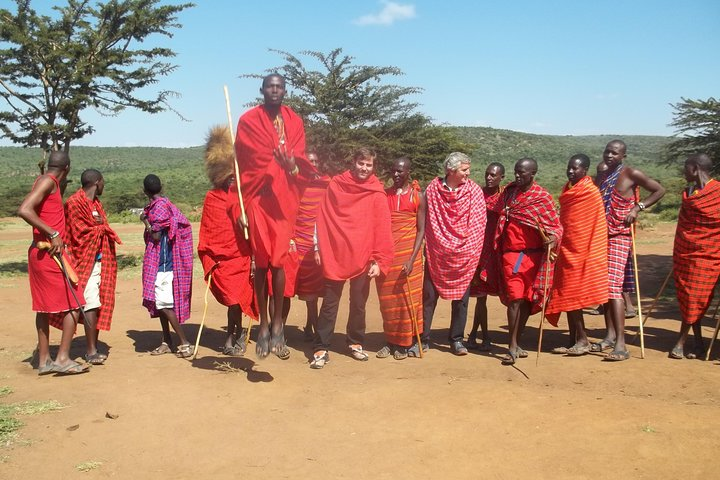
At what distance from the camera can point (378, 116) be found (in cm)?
1600

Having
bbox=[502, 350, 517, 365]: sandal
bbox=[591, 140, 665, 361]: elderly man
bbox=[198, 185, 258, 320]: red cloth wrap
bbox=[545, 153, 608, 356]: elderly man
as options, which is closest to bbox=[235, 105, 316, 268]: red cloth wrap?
bbox=[198, 185, 258, 320]: red cloth wrap

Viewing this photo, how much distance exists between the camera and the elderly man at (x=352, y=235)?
20.2ft

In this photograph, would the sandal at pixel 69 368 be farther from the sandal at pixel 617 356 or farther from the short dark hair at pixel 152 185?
the sandal at pixel 617 356

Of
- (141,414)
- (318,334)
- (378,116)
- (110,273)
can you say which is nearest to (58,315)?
(110,273)

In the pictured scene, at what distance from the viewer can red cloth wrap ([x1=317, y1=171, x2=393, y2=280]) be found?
617 centimetres

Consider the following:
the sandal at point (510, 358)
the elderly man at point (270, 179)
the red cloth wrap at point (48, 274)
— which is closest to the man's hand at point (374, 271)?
the elderly man at point (270, 179)

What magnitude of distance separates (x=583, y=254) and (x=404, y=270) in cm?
178

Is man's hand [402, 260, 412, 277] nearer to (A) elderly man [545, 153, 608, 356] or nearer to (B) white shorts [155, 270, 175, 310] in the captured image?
(A) elderly man [545, 153, 608, 356]

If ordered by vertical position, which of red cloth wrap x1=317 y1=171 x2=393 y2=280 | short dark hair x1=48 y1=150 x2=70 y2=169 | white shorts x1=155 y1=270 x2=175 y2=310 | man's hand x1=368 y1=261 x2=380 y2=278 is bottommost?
white shorts x1=155 y1=270 x2=175 y2=310

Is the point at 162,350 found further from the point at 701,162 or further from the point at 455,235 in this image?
the point at 701,162

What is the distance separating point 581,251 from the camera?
20.6 feet

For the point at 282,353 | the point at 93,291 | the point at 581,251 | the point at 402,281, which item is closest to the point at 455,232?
the point at 402,281

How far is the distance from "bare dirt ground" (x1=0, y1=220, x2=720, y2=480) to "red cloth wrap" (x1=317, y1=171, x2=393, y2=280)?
3.29 feet

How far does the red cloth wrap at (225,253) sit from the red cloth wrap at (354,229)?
0.91 m
